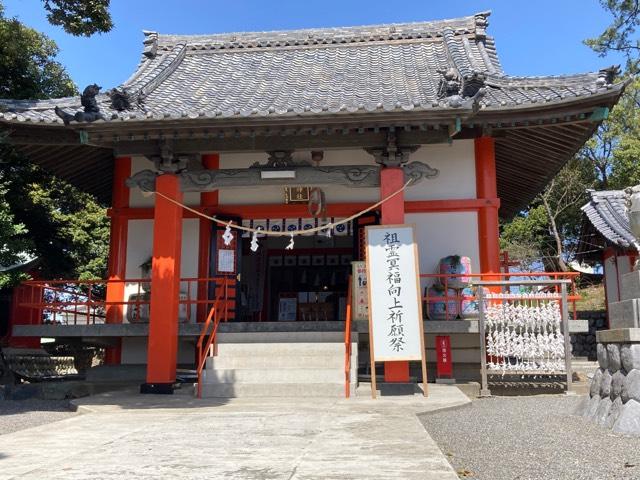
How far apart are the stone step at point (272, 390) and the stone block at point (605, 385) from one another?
3.47 meters

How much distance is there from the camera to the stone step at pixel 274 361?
8.83m

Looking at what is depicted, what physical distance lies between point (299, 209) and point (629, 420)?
6.99 m

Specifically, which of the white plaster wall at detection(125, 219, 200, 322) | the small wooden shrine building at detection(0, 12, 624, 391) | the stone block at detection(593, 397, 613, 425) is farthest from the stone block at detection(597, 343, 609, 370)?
the white plaster wall at detection(125, 219, 200, 322)

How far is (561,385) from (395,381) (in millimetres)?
2889

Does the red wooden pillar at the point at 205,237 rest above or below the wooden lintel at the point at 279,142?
below

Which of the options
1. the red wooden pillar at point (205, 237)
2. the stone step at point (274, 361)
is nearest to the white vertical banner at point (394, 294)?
the stone step at point (274, 361)

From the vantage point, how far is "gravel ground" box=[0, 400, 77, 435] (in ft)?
22.4

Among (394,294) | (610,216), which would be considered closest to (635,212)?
(394,294)

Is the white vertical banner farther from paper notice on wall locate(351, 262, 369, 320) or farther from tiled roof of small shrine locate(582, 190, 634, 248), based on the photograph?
tiled roof of small shrine locate(582, 190, 634, 248)

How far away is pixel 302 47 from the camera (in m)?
14.6

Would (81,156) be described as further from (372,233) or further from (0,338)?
(0,338)

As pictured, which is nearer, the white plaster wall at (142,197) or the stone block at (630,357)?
the stone block at (630,357)

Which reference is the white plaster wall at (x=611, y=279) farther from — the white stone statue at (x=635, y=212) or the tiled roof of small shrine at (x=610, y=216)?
the white stone statue at (x=635, y=212)

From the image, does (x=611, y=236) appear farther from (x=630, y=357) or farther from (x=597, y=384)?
(x=630, y=357)
